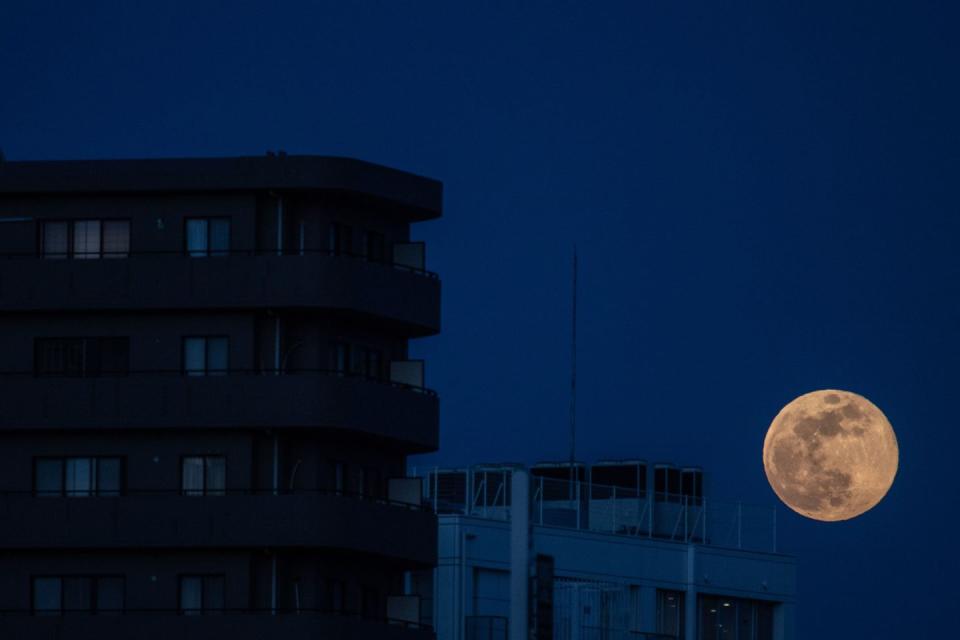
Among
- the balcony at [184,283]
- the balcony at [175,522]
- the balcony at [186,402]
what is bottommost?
the balcony at [175,522]

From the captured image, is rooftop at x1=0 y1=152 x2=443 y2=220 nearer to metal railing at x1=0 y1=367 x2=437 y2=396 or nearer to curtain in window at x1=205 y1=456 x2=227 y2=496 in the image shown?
metal railing at x1=0 y1=367 x2=437 y2=396

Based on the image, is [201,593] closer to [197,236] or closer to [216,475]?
[216,475]

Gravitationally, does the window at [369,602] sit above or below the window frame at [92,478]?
below

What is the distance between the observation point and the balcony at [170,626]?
78.5 meters

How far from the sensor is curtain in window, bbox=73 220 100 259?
8169cm

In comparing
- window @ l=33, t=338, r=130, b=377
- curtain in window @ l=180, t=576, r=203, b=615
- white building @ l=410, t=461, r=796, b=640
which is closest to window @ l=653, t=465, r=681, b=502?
white building @ l=410, t=461, r=796, b=640

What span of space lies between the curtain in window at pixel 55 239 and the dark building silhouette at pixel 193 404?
0.20 ft

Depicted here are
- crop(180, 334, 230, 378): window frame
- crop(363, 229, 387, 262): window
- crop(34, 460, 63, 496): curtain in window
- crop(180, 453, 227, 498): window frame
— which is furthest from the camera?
crop(363, 229, 387, 262): window

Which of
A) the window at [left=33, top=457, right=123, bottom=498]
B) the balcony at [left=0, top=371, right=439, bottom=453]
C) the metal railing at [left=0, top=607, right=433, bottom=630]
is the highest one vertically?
the balcony at [left=0, top=371, right=439, bottom=453]

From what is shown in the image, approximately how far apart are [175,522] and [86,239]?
30.0ft

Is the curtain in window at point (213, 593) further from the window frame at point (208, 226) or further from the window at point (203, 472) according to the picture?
the window frame at point (208, 226)

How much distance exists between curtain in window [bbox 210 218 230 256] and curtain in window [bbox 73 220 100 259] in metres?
3.45

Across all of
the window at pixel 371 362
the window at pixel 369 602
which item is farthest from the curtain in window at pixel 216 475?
the window at pixel 369 602

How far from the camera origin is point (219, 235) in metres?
81.5
